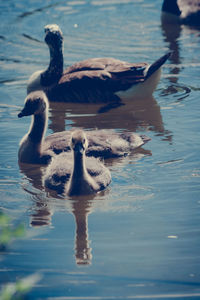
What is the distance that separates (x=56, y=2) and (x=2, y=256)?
13.7m

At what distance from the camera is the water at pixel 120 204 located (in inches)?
214

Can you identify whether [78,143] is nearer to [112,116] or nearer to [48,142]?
[48,142]

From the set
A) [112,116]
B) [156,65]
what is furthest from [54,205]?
[156,65]

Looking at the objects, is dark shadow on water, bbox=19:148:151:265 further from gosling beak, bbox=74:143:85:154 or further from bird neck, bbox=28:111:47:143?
gosling beak, bbox=74:143:85:154

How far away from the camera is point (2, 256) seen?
5.88 m

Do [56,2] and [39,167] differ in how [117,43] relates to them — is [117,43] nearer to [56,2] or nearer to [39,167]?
[56,2]

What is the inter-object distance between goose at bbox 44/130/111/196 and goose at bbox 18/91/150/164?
0.48m

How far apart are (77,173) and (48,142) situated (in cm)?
157

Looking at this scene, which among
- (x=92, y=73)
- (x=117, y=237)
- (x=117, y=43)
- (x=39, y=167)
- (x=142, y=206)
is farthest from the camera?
(x=117, y=43)

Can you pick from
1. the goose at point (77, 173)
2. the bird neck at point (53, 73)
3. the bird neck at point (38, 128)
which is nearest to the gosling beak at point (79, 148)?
the goose at point (77, 173)

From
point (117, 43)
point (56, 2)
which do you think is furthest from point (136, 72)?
point (56, 2)

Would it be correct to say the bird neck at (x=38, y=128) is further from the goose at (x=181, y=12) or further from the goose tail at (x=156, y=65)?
the goose at (x=181, y=12)

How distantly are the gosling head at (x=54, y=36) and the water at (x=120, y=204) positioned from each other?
99 centimetres

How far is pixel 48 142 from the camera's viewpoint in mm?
8594
